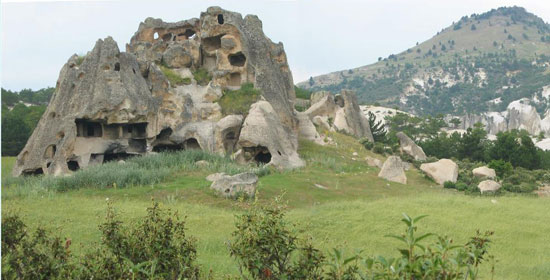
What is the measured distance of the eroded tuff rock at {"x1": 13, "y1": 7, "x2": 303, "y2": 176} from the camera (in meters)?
20.3

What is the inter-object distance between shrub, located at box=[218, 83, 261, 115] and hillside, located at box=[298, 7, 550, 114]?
11264cm

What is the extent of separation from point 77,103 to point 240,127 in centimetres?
689

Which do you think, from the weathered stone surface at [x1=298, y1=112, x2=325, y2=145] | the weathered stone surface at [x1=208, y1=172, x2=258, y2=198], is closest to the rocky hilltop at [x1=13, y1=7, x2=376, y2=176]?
the weathered stone surface at [x1=298, y1=112, x2=325, y2=145]

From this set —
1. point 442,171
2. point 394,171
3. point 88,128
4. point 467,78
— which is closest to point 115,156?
point 88,128

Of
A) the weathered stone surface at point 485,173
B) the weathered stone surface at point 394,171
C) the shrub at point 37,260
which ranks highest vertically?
the shrub at point 37,260

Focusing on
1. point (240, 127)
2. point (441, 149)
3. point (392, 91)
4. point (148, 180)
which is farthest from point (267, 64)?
point (392, 91)

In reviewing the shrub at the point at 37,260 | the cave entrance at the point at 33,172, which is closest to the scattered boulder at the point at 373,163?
the cave entrance at the point at 33,172

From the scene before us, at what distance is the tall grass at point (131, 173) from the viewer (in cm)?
1536

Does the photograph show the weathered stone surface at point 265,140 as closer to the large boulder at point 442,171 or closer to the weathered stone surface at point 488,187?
the large boulder at point 442,171

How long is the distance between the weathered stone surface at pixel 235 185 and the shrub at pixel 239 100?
8935 millimetres

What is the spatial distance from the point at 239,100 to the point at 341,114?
17.4m

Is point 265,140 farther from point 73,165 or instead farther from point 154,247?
point 154,247

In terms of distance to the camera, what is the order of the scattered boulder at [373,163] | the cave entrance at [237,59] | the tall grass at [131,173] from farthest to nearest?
the cave entrance at [237,59], the scattered boulder at [373,163], the tall grass at [131,173]

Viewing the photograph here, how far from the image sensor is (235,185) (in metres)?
14.2
